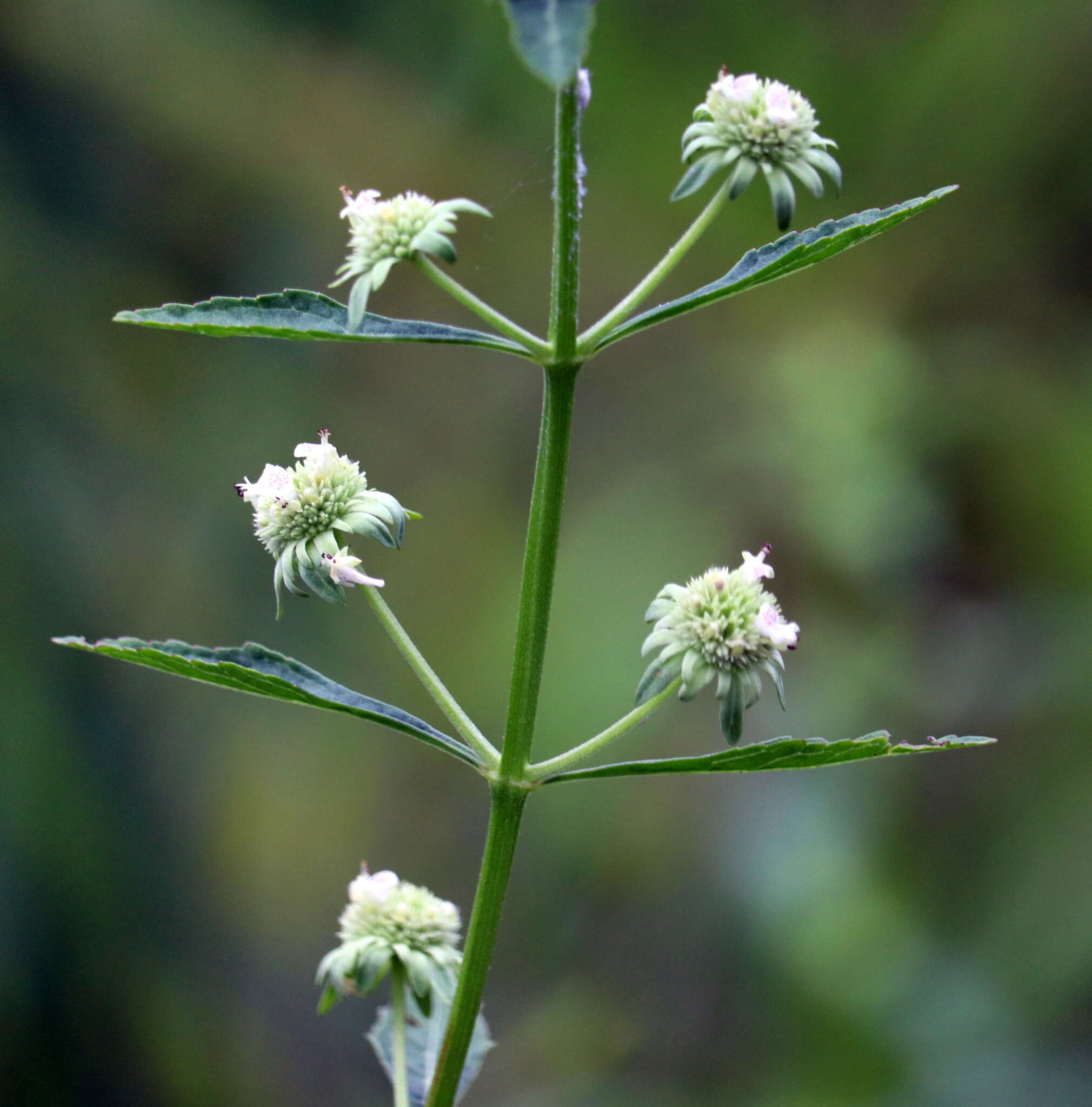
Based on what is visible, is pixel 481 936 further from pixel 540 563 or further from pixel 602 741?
pixel 540 563

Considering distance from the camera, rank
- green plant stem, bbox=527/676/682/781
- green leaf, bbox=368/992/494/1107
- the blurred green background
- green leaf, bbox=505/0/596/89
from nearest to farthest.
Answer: green leaf, bbox=505/0/596/89 < green plant stem, bbox=527/676/682/781 < green leaf, bbox=368/992/494/1107 < the blurred green background

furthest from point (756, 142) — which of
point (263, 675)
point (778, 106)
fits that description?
point (263, 675)

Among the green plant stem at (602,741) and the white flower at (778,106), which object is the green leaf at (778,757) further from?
the white flower at (778,106)

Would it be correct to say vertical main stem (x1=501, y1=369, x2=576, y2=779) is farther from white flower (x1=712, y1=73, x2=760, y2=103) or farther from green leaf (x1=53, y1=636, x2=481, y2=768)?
white flower (x1=712, y1=73, x2=760, y2=103)

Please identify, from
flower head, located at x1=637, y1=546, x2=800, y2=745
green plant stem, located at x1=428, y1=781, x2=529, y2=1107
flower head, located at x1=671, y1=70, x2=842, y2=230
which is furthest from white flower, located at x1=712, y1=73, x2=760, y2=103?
green plant stem, located at x1=428, y1=781, x2=529, y2=1107

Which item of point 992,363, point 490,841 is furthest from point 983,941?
point 490,841

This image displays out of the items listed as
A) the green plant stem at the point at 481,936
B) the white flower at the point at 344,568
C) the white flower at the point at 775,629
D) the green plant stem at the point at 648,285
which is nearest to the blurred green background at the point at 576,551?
the green plant stem at the point at 481,936

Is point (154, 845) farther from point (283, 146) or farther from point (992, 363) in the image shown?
point (992, 363)
